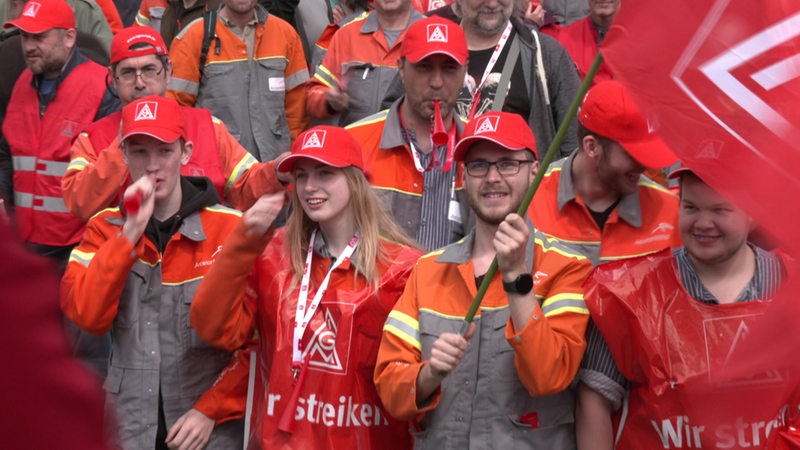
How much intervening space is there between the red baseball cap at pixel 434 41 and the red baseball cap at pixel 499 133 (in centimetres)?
120

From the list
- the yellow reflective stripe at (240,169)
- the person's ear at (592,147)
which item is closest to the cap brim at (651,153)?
the person's ear at (592,147)

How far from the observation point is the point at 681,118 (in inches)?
134

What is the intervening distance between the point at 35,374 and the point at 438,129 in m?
4.86

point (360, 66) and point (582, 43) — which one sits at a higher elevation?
point (582, 43)

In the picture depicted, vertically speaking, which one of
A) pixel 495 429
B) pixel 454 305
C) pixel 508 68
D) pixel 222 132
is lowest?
pixel 495 429

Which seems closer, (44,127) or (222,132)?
(222,132)

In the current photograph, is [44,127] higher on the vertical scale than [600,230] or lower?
higher

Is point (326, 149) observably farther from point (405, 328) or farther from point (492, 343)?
point (492, 343)

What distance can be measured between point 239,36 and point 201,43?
251 millimetres

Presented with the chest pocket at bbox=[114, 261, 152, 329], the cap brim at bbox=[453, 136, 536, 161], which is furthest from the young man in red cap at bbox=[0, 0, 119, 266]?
the cap brim at bbox=[453, 136, 536, 161]

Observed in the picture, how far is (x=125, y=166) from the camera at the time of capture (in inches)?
254

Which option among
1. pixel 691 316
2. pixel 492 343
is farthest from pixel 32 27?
pixel 691 316

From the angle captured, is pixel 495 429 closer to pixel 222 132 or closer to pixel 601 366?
pixel 601 366

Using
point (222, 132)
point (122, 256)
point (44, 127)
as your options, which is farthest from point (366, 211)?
point (44, 127)
